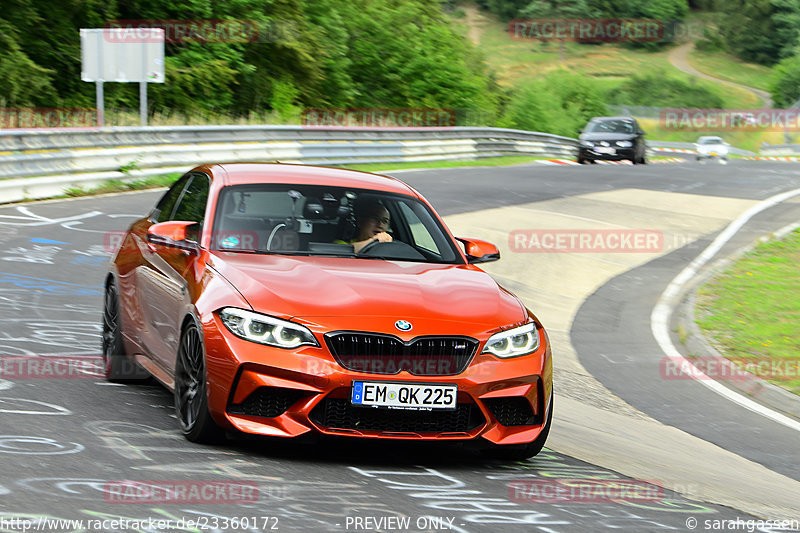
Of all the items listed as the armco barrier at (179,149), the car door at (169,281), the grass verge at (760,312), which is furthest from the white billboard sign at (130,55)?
the car door at (169,281)

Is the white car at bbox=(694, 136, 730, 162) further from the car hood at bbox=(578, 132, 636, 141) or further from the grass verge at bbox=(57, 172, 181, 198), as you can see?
the grass verge at bbox=(57, 172, 181, 198)

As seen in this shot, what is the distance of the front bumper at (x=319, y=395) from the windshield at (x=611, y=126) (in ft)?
103

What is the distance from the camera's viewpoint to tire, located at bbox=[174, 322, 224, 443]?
5855mm

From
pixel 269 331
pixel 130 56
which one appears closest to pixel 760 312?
pixel 269 331

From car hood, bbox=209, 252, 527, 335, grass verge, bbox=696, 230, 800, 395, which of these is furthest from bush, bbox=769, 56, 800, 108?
car hood, bbox=209, 252, 527, 335

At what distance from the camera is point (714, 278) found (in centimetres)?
1577

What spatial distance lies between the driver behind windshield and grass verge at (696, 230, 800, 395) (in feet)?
15.6

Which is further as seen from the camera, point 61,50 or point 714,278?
point 61,50

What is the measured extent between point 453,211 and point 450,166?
11.5 m

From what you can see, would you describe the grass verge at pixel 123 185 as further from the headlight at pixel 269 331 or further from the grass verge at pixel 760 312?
the headlight at pixel 269 331

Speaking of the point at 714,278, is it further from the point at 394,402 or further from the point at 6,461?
the point at 6,461

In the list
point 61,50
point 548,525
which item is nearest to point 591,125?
point 61,50

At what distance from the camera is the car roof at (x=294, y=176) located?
284 inches

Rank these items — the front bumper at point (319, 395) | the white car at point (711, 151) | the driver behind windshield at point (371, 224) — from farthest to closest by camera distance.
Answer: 1. the white car at point (711, 151)
2. the driver behind windshield at point (371, 224)
3. the front bumper at point (319, 395)
